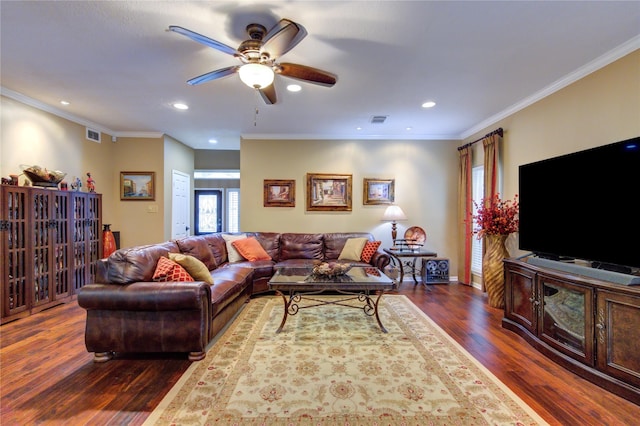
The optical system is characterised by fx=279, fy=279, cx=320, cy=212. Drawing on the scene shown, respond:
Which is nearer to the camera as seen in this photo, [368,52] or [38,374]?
[38,374]

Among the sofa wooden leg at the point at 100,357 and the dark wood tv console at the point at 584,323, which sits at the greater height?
the dark wood tv console at the point at 584,323

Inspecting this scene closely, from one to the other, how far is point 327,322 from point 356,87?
2.75m

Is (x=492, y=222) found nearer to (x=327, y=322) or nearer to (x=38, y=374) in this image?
(x=327, y=322)

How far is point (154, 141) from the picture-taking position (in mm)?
5262

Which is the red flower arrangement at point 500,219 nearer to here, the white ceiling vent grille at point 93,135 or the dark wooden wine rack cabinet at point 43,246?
the dark wooden wine rack cabinet at point 43,246

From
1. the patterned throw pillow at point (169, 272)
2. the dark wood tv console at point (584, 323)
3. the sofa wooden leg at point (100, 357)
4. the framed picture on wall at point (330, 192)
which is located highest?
the framed picture on wall at point (330, 192)

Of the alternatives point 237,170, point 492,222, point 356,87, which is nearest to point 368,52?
point 356,87

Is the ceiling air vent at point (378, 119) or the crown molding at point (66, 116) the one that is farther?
the ceiling air vent at point (378, 119)

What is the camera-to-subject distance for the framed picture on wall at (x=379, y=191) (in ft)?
17.5

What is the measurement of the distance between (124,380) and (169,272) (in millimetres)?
875

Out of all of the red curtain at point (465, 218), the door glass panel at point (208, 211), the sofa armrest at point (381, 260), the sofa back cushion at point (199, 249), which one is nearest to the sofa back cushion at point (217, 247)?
the sofa back cushion at point (199, 249)

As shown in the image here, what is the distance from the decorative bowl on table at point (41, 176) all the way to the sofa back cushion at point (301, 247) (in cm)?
327

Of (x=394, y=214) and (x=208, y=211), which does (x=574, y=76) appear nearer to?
(x=394, y=214)

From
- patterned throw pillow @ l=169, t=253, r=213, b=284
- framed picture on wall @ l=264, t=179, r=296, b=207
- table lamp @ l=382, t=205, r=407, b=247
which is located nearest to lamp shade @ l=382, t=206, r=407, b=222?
table lamp @ l=382, t=205, r=407, b=247
